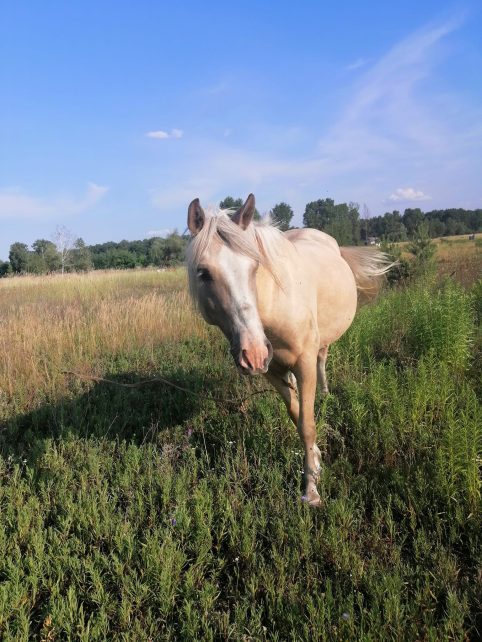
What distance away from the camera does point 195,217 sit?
252 cm

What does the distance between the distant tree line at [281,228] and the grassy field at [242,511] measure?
1.61m

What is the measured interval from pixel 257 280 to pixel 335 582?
1707 mm

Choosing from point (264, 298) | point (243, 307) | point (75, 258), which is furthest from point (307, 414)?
point (75, 258)

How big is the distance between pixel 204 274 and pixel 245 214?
1.67 feet

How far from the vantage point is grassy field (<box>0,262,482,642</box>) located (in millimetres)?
1811

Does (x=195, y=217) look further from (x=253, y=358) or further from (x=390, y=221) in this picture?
(x=390, y=221)

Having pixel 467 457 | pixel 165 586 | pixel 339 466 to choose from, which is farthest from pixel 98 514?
pixel 467 457

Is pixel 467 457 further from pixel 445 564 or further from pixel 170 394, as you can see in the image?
pixel 170 394

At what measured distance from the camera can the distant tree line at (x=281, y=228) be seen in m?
9.08

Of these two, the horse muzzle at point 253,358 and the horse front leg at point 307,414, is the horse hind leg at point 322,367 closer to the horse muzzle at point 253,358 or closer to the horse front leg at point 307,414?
the horse front leg at point 307,414

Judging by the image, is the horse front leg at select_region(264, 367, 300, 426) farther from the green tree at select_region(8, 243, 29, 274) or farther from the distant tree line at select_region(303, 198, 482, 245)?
the green tree at select_region(8, 243, 29, 274)

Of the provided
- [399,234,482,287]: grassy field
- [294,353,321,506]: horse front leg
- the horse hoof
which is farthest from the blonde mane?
[399,234,482,287]: grassy field

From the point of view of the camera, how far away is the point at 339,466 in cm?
293

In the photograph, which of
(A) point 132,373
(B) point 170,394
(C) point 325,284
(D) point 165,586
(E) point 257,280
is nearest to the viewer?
(D) point 165,586
